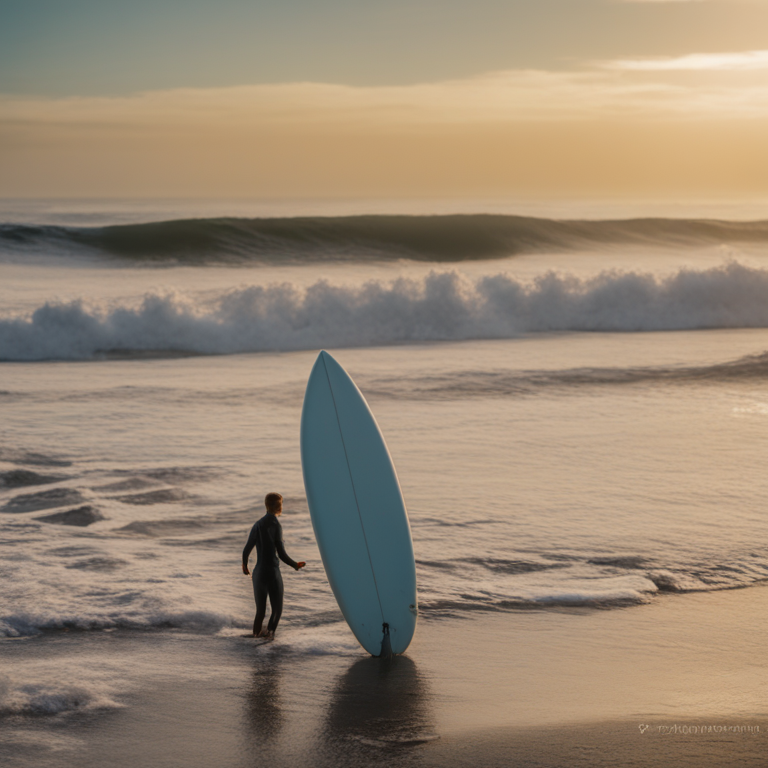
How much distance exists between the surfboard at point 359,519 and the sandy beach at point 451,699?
0.24 metres

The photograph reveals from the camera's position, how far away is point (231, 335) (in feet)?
63.7

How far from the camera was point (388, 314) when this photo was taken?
69.4 feet

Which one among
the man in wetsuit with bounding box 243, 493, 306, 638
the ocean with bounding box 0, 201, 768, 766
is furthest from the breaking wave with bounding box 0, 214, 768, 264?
the man in wetsuit with bounding box 243, 493, 306, 638

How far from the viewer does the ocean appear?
5.15 meters

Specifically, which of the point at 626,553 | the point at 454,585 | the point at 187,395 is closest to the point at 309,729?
the point at 454,585

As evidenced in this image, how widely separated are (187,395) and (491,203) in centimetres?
3289

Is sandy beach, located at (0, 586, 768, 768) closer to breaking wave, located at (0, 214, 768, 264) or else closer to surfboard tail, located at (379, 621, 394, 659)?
surfboard tail, located at (379, 621, 394, 659)

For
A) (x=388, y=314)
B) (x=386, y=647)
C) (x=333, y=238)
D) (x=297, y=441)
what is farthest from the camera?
(x=333, y=238)

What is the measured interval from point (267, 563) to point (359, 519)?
23.4 inches

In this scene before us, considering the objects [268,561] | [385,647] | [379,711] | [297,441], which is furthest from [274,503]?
[297,441]

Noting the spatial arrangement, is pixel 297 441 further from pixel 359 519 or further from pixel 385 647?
pixel 385 647

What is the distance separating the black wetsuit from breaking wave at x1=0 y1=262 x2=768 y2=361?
13786 millimetres

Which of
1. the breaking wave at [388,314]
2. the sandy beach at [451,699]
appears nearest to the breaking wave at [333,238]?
the breaking wave at [388,314]

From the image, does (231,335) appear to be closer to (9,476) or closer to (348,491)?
(9,476)
